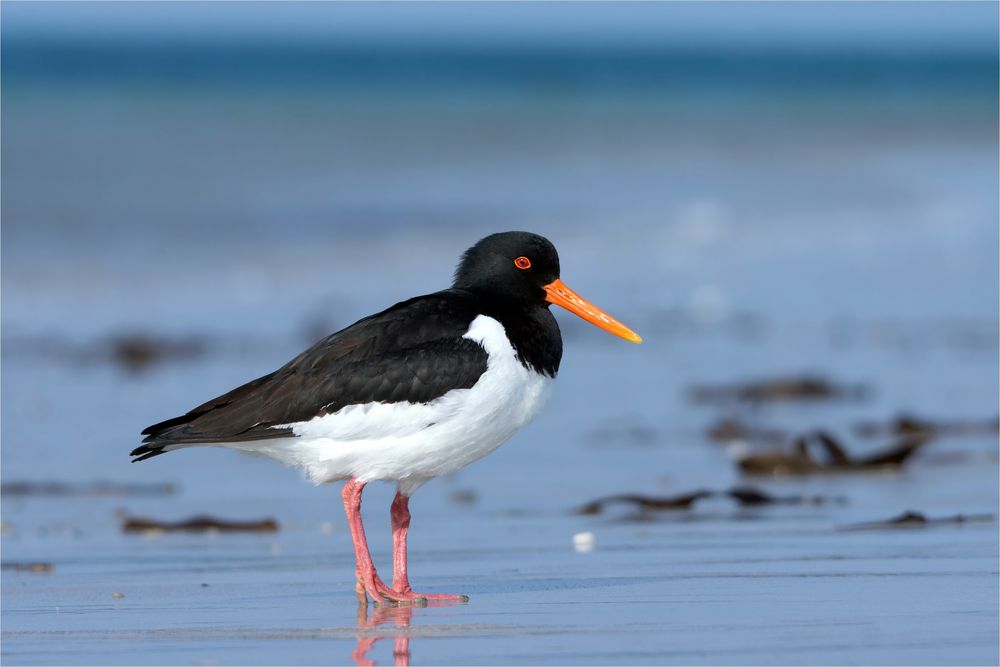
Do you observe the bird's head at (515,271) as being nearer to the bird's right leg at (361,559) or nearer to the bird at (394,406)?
the bird at (394,406)

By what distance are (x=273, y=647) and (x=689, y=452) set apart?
421 cm

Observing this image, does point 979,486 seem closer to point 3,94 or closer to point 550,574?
point 550,574

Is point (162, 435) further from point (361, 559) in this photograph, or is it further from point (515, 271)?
point (515, 271)

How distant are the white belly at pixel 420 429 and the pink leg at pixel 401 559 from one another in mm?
215

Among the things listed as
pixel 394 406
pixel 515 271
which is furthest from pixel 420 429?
pixel 515 271

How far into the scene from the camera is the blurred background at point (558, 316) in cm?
597

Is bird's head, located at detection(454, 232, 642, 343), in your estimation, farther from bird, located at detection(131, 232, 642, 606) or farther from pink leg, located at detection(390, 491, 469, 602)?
pink leg, located at detection(390, 491, 469, 602)

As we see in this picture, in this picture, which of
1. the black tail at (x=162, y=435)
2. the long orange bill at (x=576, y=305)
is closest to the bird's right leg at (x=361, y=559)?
the black tail at (x=162, y=435)

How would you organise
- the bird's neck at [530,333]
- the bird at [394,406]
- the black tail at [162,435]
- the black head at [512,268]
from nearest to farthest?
the bird at [394,406] < the black tail at [162,435] < the bird's neck at [530,333] < the black head at [512,268]

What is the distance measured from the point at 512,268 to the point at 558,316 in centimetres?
669

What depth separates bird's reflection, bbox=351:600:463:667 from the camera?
15.7 feet

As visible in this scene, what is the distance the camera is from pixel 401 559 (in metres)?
6.00

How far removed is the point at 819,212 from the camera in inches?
802

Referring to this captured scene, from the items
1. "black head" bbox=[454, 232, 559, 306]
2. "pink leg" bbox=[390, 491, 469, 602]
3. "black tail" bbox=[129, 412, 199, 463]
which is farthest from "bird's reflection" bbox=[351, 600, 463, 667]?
"black head" bbox=[454, 232, 559, 306]
